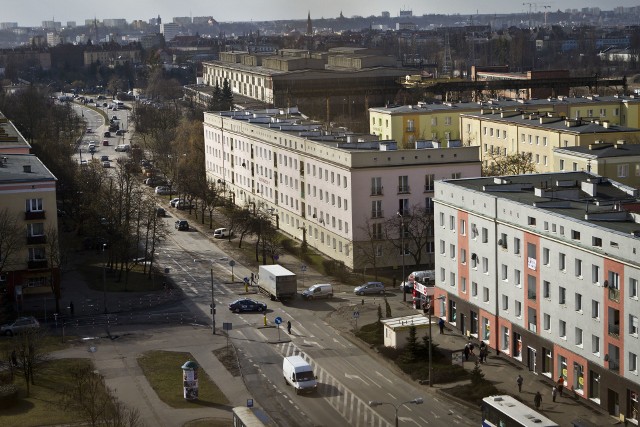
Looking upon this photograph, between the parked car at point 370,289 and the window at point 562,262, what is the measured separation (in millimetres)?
13057

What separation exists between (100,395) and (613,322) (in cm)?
1341

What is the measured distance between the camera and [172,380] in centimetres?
3534

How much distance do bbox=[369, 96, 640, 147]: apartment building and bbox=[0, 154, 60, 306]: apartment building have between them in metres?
29.4

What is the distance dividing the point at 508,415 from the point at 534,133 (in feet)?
114

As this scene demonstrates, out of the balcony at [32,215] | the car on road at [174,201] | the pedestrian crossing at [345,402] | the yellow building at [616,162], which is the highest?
the yellow building at [616,162]

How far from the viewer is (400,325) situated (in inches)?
1499

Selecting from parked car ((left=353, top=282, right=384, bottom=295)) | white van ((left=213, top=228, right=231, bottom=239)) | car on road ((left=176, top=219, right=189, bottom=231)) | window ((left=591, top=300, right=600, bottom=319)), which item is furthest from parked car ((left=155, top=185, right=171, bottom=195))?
window ((left=591, top=300, right=600, bottom=319))

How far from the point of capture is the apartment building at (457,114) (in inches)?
2857

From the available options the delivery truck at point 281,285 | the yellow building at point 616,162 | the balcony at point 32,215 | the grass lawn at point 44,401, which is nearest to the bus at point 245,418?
the grass lawn at point 44,401

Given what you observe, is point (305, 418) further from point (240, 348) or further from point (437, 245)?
point (437, 245)

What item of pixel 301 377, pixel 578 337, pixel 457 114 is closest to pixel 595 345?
pixel 578 337

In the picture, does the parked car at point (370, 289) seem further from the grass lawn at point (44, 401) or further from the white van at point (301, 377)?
the grass lawn at point (44, 401)

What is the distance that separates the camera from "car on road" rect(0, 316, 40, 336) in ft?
134

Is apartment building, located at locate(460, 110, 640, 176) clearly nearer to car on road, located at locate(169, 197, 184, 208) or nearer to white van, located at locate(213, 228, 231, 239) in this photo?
white van, located at locate(213, 228, 231, 239)
